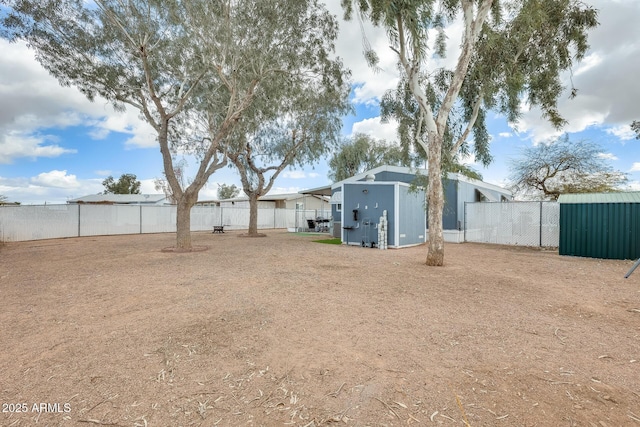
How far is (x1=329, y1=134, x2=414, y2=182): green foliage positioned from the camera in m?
24.5

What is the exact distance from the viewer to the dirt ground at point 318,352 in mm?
1954

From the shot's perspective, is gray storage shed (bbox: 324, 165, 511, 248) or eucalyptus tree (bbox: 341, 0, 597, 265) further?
gray storage shed (bbox: 324, 165, 511, 248)

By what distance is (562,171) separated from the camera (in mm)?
16672

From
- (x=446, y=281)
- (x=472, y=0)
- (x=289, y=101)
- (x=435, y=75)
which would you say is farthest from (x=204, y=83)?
(x=446, y=281)

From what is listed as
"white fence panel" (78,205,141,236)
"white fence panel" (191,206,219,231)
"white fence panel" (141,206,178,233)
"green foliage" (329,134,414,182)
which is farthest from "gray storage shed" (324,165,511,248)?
"white fence panel" (78,205,141,236)

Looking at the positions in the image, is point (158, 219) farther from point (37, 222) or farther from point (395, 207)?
point (395, 207)

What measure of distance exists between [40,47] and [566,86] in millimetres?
16506

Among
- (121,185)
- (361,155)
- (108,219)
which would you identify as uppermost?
(361,155)

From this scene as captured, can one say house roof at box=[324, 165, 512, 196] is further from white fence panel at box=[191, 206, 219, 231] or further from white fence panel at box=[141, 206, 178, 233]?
white fence panel at box=[141, 206, 178, 233]

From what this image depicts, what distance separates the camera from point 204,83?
11.9 m

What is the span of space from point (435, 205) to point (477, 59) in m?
4.63

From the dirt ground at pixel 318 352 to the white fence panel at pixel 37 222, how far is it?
10.7 metres

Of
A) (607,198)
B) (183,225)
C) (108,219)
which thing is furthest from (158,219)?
(607,198)

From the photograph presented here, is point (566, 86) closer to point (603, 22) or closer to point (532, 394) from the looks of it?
point (603, 22)
